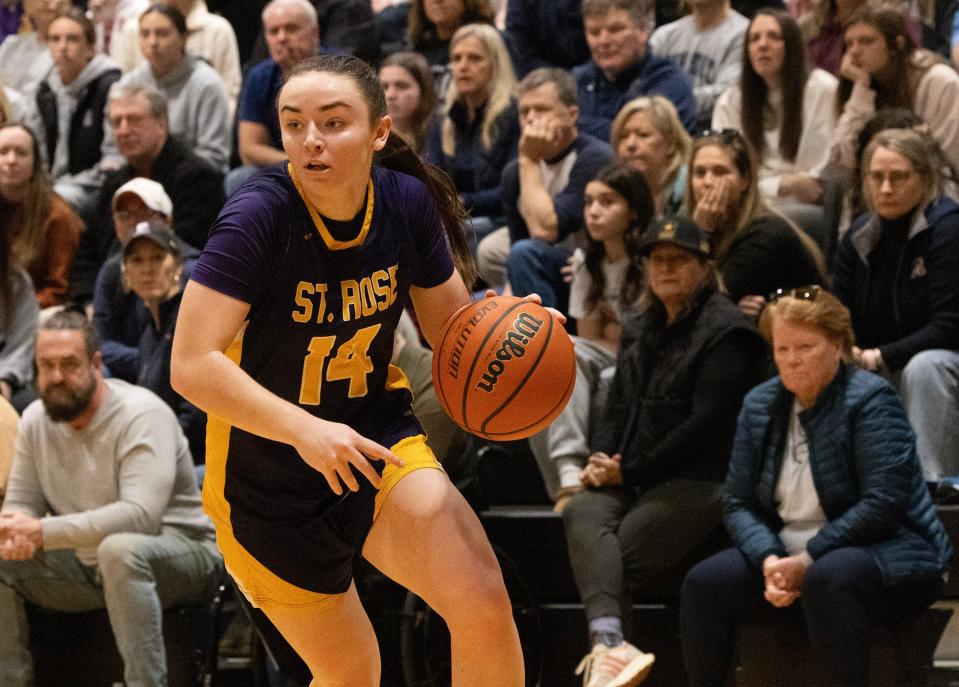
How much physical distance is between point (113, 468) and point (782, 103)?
11.3ft

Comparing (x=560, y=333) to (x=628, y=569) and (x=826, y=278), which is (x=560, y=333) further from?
(x=826, y=278)

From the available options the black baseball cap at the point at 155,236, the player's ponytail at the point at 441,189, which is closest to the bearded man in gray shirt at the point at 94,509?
the black baseball cap at the point at 155,236

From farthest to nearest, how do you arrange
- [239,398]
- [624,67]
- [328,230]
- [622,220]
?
[624,67], [622,220], [328,230], [239,398]

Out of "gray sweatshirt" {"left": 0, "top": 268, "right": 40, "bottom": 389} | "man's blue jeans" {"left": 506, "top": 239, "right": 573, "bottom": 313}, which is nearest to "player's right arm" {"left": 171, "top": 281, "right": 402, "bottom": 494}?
"man's blue jeans" {"left": 506, "top": 239, "right": 573, "bottom": 313}

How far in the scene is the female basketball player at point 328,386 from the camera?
9.77 feet

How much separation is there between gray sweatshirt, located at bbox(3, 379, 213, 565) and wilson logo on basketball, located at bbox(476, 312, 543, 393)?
239 cm

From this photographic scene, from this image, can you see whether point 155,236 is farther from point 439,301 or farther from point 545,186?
point 439,301

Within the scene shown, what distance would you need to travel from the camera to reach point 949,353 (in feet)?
17.1

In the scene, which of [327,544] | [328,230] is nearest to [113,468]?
[327,544]

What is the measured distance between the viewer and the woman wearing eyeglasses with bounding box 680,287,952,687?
449cm

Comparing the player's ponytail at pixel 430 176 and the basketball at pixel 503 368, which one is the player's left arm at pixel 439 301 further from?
the player's ponytail at pixel 430 176

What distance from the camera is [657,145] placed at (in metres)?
6.10

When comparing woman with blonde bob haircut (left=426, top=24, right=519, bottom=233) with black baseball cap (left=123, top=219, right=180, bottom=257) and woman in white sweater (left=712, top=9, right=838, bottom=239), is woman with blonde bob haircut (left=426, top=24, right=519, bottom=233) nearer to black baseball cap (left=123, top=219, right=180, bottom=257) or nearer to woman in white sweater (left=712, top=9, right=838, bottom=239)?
woman in white sweater (left=712, top=9, right=838, bottom=239)

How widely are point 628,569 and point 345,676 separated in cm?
181
